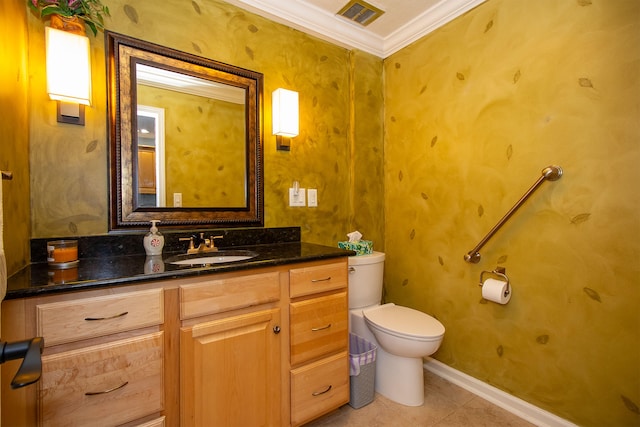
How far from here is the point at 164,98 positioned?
160 centimetres

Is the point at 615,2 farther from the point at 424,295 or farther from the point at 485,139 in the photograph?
the point at 424,295

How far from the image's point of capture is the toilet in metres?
1.61

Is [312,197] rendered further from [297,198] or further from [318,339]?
[318,339]

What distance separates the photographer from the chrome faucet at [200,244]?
1.57 m

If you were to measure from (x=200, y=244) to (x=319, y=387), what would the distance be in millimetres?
947

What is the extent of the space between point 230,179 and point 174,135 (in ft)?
1.23

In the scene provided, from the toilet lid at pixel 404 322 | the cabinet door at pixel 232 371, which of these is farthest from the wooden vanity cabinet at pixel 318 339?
the toilet lid at pixel 404 322

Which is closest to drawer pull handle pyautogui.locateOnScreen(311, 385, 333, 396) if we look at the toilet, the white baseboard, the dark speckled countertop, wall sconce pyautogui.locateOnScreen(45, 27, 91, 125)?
the toilet

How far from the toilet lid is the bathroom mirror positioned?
0.92 meters

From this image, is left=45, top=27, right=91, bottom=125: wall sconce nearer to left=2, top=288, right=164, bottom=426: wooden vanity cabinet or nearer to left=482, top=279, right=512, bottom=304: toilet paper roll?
left=2, top=288, right=164, bottom=426: wooden vanity cabinet

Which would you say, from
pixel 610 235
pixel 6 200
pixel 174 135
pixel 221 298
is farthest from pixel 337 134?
pixel 6 200

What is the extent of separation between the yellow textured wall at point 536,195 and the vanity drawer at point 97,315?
172 cm

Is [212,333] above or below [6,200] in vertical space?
below

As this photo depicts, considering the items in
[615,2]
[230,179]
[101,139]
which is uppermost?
Answer: [615,2]
